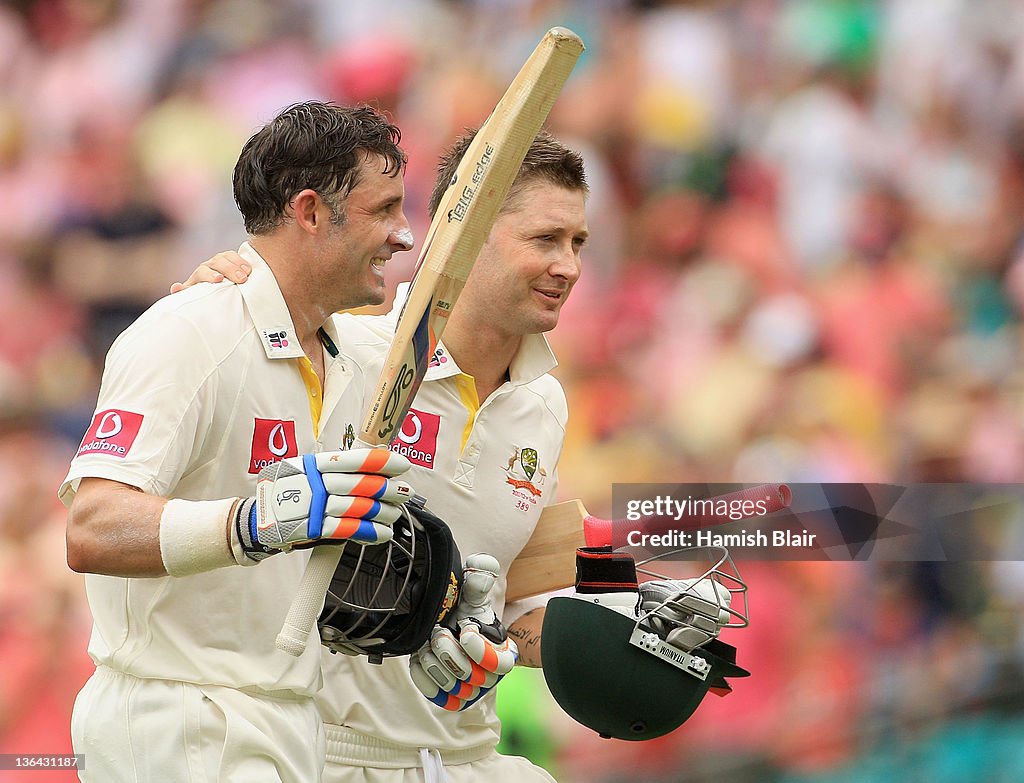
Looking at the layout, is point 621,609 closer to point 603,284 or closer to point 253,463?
point 253,463

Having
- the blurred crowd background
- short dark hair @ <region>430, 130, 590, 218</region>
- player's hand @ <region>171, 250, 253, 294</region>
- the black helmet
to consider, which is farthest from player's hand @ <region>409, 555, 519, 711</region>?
the blurred crowd background

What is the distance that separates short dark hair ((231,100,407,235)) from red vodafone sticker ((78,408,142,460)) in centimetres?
49

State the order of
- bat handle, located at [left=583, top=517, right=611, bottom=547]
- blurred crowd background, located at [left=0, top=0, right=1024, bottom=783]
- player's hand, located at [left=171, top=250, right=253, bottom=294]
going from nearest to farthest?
player's hand, located at [left=171, top=250, right=253, bottom=294] < bat handle, located at [left=583, top=517, right=611, bottom=547] < blurred crowd background, located at [left=0, top=0, right=1024, bottom=783]

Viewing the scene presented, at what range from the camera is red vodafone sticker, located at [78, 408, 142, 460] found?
78.8 inches

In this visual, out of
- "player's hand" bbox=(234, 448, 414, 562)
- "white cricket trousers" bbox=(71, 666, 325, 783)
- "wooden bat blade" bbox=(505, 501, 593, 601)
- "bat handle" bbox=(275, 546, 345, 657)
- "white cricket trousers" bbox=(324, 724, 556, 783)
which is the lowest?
"white cricket trousers" bbox=(71, 666, 325, 783)

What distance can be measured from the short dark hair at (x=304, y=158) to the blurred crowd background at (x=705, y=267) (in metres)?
2.20

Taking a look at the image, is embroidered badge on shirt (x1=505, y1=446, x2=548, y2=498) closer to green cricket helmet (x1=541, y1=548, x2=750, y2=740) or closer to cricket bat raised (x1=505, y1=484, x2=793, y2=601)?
cricket bat raised (x1=505, y1=484, x2=793, y2=601)

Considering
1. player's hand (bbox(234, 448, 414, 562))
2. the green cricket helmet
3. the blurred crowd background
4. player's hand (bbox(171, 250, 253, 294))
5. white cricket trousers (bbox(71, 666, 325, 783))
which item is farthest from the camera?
the blurred crowd background

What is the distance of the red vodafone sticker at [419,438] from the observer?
→ 2.75 meters

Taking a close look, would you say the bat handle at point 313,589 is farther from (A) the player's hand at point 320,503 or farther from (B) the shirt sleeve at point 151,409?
(B) the shirt sleeve at point 151,409

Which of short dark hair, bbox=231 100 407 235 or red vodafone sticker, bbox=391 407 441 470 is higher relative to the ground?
short dark hair, bbox=231 100 407 235

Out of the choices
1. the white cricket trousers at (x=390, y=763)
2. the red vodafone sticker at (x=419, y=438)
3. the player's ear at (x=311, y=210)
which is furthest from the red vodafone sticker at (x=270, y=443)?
the white cricket trousers at (x=390, y=763)

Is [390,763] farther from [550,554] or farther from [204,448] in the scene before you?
[204,448]

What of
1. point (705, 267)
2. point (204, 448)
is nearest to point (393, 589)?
point (204, 448)
